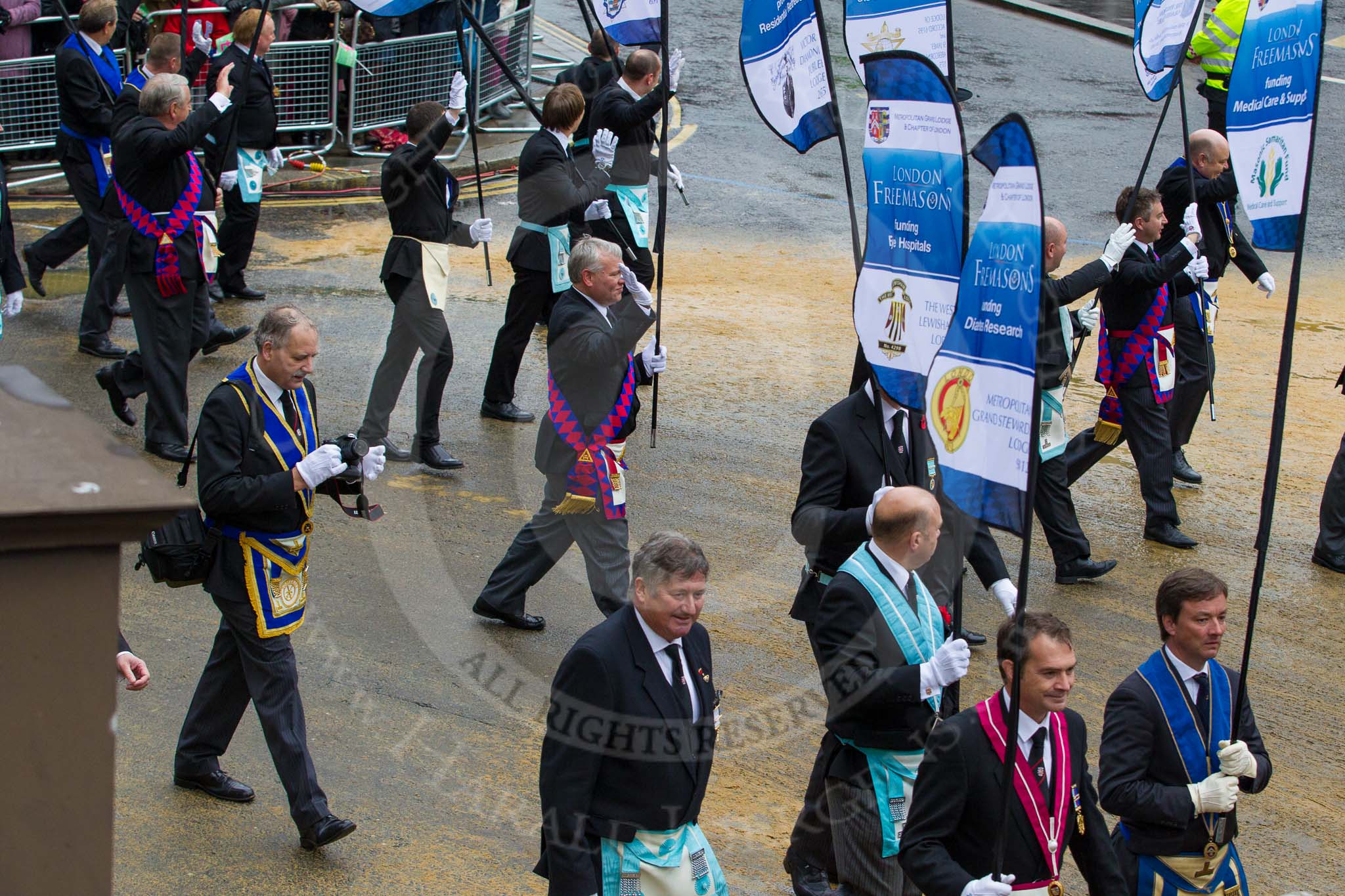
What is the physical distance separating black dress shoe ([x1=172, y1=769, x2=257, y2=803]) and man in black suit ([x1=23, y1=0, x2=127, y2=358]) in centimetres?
492

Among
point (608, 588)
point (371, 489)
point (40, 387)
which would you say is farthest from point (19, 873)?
point (371, 489)

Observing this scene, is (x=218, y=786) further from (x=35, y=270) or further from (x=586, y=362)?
(x=35, y=270)

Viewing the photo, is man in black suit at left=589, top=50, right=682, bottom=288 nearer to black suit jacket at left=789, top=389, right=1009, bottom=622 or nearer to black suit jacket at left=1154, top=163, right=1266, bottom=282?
black suit jacket at left=1154, top=163, right=1266, bottom=282

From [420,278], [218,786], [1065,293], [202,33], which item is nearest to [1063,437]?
[1065,293]

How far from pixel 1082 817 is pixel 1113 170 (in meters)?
13.4

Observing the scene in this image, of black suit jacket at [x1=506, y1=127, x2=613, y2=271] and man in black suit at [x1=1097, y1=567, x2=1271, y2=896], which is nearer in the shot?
man in black suit at [x1=1097, y1=567, x2=1271, y2=896]

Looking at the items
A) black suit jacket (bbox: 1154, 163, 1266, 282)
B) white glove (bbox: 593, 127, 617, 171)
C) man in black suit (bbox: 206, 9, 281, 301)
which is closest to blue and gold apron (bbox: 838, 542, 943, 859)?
black suit jacket (bbox: 1154, 163, 1266, 282)

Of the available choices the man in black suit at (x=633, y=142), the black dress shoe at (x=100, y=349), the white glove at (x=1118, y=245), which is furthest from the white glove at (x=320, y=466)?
the black dress shoe at (x=100, y=349)

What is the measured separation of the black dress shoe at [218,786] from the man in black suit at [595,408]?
1.89 m

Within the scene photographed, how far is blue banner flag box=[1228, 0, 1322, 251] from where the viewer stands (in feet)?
18.4

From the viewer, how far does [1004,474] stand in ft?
13.9

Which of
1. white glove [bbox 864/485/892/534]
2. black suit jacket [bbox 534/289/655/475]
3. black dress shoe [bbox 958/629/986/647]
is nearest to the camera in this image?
white glove [bbox 864/485/892/534]

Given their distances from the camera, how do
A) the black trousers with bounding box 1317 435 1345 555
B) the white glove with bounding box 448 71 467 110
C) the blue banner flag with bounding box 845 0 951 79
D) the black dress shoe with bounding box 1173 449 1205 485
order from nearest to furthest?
1. the blue banner flag with bounding box 845 0 951 79
2. the black trousers with bounding box 1317 435 1345 555
3. the white glove with bounding box 448 71 467 110
4. the black dress shoe with bounding box 1173 449 1205 485

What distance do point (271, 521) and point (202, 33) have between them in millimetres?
9243
